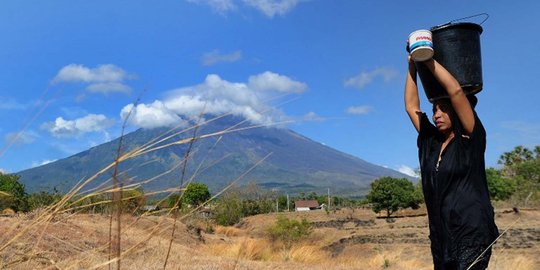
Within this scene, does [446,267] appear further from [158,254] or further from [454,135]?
[158,254]

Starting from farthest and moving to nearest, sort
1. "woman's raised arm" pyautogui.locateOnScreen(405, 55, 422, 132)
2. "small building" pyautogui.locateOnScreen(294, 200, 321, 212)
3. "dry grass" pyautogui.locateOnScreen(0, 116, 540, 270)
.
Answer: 1. "small building" pyautogui.locateOnScreen(294, 200, 321, 212)
2. "woman's raised arm" pyautogui.locateOnScreen(405, 55, 422, 132)
3. "dry grass" pyautogui.locateOnScreen(0, 116, 540, 270)

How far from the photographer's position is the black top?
224 centimetres

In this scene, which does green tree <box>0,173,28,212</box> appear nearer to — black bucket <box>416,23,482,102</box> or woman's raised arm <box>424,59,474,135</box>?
black bucket <box>416,23,482,102</box>

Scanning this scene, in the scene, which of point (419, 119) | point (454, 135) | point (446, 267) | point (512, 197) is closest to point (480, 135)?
point (454, 135)

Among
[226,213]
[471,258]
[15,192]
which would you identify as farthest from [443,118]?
[226,213]

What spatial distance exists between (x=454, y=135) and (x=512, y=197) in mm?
52944

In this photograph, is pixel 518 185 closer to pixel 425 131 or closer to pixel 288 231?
pixel 288 231

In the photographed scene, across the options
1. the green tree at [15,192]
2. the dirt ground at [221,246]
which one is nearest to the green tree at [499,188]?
the dirt ground at [221,246]

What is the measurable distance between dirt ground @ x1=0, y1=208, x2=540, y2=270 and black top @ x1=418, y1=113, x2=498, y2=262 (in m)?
0.54

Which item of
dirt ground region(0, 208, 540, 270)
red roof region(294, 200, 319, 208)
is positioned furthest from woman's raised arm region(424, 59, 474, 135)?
red roof region(294, 200, 319, 208)

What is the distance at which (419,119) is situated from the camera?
108 inches

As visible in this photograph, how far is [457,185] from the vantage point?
2314mm

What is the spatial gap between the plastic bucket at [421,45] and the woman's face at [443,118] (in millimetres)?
298

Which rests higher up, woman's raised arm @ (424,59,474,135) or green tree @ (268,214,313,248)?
woman's raised arm @ (424,59,474,135)
